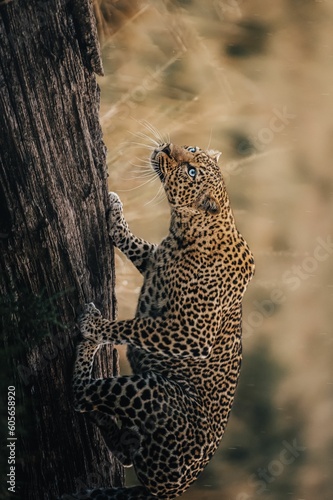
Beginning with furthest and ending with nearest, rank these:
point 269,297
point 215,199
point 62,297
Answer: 1. point 269,297
2. point 215,199
3. point 62,297

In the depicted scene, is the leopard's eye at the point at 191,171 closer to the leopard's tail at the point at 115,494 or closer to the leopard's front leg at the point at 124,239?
the leopard's front leg at the point at 124,239

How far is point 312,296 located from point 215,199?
5.28 meters

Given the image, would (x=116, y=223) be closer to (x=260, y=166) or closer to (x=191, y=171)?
(x=191, y=171)

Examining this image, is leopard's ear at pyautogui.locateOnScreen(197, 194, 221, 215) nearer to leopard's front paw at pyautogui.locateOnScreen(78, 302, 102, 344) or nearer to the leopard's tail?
leopard's front paw at pyautogui.locateOnScreen(78, 302, 102, 344)

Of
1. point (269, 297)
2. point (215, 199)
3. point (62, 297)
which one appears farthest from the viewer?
point (269, 297)

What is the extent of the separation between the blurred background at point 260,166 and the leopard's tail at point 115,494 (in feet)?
14.9

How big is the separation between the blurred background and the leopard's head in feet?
14.0

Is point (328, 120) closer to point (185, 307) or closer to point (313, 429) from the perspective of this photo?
point (313, 429)

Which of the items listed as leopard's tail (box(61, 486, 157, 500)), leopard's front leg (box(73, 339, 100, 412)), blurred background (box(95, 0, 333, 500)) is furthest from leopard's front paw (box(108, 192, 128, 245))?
blurred background (box(95, 0, 333, 500))

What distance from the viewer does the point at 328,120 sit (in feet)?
30.7

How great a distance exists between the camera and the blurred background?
8.82 m

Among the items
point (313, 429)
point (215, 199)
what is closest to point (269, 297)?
point (313, 429)

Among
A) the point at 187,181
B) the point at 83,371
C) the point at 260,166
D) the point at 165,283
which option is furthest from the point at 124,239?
the point at 260,166

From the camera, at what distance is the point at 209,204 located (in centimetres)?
434
